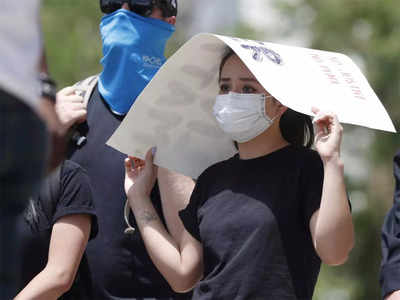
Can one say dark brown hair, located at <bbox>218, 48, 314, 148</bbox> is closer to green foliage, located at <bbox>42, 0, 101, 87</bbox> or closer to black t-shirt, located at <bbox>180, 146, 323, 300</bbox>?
black t-shirt, located at <bbox>180, 146, 323, 300</bbox>

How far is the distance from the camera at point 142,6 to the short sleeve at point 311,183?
1212 mm

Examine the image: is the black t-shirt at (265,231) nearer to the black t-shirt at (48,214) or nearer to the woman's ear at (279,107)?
the woman's ear at (279,107)

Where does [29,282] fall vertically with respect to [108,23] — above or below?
below

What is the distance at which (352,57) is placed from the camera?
1650cm

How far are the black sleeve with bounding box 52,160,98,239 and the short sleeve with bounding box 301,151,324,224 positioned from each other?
90 centimetres

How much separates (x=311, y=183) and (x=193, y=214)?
545 millimetres

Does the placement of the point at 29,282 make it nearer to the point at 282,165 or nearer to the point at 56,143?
the point at 282,165

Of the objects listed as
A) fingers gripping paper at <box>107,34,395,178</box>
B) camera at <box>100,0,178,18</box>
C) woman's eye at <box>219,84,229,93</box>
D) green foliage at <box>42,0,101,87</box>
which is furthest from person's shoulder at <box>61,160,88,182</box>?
green foliage at <box>42,0,101,87</box>

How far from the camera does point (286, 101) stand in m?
4.01

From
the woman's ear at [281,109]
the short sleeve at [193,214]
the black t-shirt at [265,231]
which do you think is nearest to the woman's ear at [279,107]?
the woman's ear at [281,109]

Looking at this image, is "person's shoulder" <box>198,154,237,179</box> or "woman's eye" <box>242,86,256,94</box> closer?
"woman's eye" <box>242,86,256,94</box>

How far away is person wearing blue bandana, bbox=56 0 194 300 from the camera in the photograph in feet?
15.4

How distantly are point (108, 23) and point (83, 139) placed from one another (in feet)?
1.89

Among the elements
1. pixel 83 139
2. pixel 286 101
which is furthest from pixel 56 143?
pixel 83 139
